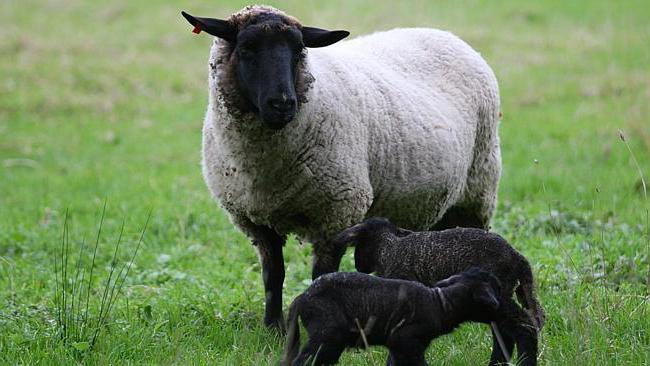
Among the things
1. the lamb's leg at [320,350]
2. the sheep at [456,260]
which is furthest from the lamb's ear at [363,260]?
the lamb's leg at [320,350]

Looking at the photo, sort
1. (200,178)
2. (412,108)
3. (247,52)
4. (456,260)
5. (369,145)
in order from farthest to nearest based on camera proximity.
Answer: (200,178), (412,108), (369,145), (247,52), (456,260)

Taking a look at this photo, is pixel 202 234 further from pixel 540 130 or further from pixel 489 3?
pixel 489 3

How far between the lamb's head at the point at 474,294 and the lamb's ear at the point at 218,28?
6.32 ft

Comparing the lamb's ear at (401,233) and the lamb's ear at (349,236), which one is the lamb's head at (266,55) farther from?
the lamb's ear at (401,233)

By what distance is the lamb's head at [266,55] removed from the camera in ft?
16.3

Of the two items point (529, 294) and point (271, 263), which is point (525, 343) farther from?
point (271, 263)

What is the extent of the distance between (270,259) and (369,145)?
0.90 m

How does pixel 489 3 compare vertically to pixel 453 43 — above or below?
below

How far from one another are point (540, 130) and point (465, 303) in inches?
339

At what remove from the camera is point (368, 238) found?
193 inches

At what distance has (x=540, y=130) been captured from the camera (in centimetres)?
1237

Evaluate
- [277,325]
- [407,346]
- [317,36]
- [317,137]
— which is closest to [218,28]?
[317,36]

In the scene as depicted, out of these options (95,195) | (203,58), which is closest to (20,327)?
(95,195)

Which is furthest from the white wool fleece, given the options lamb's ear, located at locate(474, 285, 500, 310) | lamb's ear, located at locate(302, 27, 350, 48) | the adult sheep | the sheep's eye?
lamb's ear, located at locate(474, 285, 500, 310)
